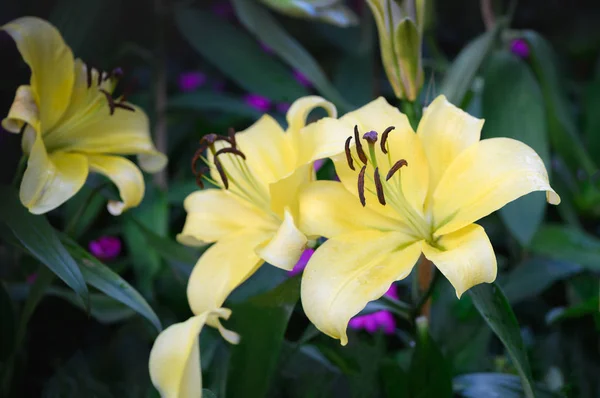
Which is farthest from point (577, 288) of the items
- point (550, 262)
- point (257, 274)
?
point (257, 274)

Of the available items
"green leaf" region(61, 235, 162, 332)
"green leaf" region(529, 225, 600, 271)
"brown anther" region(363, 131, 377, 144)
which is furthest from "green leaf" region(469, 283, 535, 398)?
"green leaf" region(529, 225, 600, 271)

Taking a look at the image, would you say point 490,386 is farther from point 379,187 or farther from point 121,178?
point 121,178

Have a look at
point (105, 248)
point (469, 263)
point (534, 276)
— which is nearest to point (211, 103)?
point (105, 248)

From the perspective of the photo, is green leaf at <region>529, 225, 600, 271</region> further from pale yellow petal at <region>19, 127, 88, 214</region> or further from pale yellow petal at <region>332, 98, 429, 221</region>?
pale yellow petal at <region>19, 127, 88, 214</region>

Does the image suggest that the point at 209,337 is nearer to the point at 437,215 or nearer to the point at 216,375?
the point at 216,375

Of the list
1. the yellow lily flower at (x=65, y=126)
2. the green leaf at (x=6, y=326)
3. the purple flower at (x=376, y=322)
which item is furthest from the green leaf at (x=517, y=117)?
the green leaf at (x=6, y=326)
